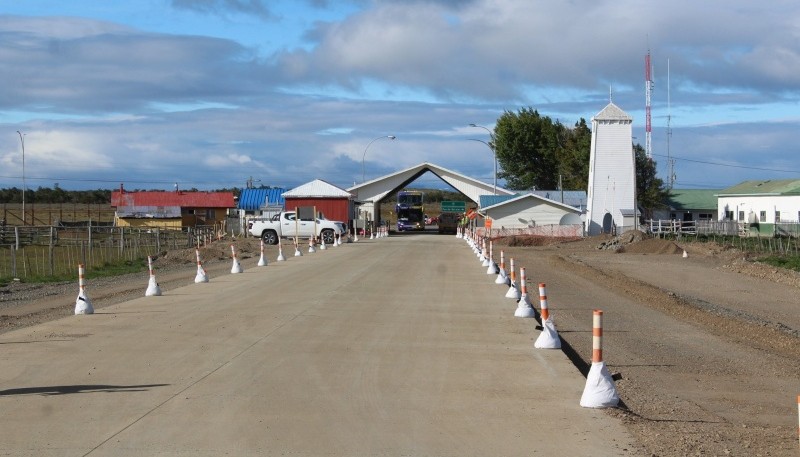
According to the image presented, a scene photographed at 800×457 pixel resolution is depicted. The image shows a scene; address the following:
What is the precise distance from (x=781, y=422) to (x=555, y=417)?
273 cm

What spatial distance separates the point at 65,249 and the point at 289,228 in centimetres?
1350

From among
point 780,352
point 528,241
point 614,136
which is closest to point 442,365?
point 780,352

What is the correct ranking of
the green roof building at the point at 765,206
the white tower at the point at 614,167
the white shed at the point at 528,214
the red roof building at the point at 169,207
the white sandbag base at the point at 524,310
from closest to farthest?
the white sandbag base at the point at 524,310
the white tower at the point at 614,167
the green roof building at the point at 765,206
the white shed at the point at 528,214
the red roof building at the point at 169,207

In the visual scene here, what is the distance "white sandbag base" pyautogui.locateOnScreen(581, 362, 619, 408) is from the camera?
9250mm

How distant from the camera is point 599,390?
364 inches

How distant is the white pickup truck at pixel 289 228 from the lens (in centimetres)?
5244

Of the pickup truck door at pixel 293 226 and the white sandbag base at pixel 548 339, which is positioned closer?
the white sandbag base at pixel 548 339

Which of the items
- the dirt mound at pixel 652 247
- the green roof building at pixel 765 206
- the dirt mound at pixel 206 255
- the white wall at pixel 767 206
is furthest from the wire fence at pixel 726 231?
the dirt mound at pixel 206 255

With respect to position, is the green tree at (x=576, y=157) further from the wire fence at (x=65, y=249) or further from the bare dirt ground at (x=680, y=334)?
the bare dirt ground at (x=680, y=334)

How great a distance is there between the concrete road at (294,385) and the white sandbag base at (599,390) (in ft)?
0.47

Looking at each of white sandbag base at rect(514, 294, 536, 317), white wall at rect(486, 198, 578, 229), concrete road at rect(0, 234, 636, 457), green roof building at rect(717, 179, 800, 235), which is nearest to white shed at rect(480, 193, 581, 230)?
white wall at rect(486, 198, 578, 229)

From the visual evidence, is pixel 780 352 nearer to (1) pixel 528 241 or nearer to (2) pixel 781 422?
(2) pixel 781 422

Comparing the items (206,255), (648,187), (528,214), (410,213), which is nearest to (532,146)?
(648,187)

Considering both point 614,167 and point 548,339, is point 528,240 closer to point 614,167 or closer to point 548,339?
point 614,167
